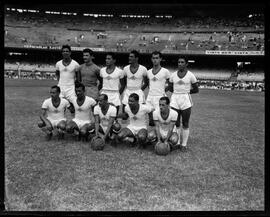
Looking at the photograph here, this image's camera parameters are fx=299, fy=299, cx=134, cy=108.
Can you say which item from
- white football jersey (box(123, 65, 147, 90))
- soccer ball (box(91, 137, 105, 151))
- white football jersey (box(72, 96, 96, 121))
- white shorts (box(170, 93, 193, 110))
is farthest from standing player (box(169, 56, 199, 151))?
white football jersey (box(72, 96, 96, 121))

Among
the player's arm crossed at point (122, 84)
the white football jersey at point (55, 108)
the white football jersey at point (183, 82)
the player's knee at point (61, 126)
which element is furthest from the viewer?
the player's arm crossed at point (122, 84)

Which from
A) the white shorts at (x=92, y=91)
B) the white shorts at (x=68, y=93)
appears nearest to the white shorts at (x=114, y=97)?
the white shorts at (x=92, y=91)

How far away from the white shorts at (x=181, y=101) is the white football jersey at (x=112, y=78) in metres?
1.42

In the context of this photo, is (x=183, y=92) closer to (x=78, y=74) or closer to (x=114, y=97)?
(x=114, y=97)

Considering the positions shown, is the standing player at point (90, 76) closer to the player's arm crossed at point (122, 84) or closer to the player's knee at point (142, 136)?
the player's arm crossed at point (122, 84)

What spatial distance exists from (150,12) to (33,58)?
752 inches

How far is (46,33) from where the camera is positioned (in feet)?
151

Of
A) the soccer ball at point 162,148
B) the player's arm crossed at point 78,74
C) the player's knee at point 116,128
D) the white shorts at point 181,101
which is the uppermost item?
the player's arm crossed at point 78,74

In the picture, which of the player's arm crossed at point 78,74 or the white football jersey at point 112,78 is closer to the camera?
the white football jersey at point 112,78

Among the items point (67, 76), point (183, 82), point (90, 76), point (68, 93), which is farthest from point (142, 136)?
point (67, 76)

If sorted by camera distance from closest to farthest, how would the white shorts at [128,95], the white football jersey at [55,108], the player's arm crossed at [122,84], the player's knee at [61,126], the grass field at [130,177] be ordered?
the grass field at [130,177] → the player's knee at [61,126] → the white football jersey at [55,108] → the white shorts at [128,95] → the player's arm crossed at [122,84]

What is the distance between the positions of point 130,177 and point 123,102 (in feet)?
9.02

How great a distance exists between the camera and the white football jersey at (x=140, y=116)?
6590 mm

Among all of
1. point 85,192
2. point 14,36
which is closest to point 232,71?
point 14,36
